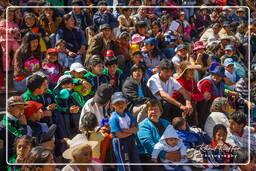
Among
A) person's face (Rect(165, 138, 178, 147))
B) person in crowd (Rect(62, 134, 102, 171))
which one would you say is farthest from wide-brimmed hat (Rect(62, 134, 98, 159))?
person's face (Rect(165, 138, 178, 147))

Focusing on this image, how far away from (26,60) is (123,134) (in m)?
1.58

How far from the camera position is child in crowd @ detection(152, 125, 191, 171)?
4988 mm

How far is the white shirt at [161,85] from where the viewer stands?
5.79m

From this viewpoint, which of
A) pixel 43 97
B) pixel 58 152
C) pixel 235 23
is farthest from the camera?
pixel 235 23

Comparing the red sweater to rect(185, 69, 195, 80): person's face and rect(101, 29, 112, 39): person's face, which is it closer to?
rect(185, 69, 195, 80): person's face

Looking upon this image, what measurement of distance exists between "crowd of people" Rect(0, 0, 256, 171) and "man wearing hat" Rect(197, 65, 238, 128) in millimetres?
13

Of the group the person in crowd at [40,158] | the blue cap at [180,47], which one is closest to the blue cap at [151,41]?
the blue cap at [180,47]

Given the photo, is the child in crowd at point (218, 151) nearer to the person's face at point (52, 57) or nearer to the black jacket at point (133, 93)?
the black jacket at point (133, 93)

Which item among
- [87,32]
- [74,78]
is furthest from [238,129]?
[87,32]

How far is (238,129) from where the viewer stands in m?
5.38

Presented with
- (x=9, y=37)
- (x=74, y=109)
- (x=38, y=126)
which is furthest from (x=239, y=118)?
(x=9, y=37)

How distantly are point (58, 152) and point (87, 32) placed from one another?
284 centimetres

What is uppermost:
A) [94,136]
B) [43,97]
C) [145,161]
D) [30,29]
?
[30,29]

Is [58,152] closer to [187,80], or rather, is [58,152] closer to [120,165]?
[120,165]
